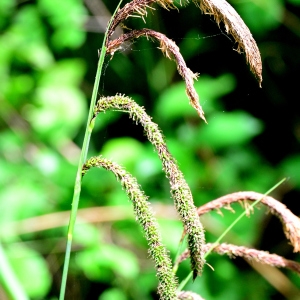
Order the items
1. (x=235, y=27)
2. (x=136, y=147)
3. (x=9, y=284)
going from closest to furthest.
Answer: (x=235, y=27)
(x=9, y=284)
(x=136, y=147)

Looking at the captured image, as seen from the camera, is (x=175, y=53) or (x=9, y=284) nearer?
(x=175, y=53)

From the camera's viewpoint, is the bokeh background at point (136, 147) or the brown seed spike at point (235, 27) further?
the bokeh background at point (136, 147)

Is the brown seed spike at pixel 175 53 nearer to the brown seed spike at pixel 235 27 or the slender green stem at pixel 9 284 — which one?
the brown seed spike at pixel 235 27

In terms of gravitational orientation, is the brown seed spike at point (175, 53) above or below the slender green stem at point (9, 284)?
above

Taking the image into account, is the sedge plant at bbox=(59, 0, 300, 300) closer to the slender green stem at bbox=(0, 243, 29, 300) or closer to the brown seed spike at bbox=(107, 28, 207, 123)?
the brown seed spike at bbox=(107, 28, 207, 123)

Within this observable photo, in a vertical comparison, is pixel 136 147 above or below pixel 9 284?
below

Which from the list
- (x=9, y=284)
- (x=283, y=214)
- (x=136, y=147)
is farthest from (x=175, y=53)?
(x=136, y=147)

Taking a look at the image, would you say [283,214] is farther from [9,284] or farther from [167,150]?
[9,284]

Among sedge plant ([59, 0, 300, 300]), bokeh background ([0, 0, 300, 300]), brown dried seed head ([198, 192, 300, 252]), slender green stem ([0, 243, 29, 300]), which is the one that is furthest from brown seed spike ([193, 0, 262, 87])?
bokeh background ([0, 0, 300, 300])

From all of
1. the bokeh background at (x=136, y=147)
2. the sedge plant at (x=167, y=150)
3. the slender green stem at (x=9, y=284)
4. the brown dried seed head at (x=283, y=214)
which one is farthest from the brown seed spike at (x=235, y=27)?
the bokeh background at (x=136, y=147)

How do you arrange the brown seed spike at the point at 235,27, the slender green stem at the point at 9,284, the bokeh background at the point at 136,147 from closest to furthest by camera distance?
1. the brown seed spike at the point at 235,27
2. the slender green stem at the point at 9,284
3. the bokeh background at the point at 136,147
